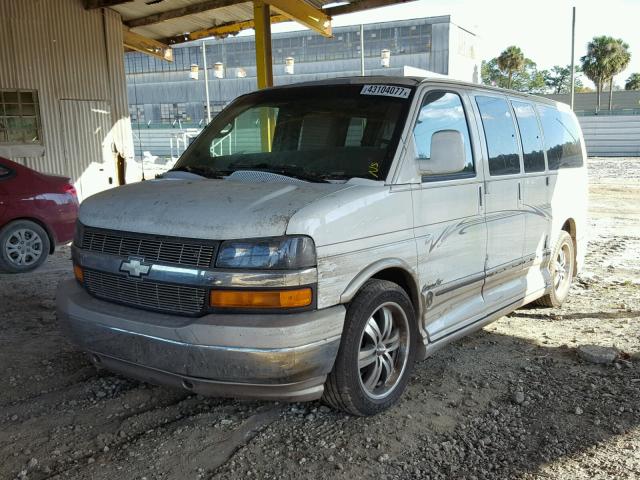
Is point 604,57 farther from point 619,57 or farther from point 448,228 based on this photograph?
point 448,228

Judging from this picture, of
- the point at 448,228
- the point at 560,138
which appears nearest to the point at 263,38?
the point at 560,138

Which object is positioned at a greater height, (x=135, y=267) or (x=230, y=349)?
(x=135, y=267)

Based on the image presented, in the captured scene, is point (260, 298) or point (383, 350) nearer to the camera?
point (260, 298)

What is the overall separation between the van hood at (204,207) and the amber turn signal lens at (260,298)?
287 mm

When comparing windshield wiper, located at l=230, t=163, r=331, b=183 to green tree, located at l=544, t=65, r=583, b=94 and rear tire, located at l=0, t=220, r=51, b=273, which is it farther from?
green tree, located at l=544, t=65, r=583, b=94

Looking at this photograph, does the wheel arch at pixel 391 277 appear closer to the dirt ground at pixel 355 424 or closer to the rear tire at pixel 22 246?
the dirt ground at pixel 355 424

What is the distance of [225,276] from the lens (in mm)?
3049

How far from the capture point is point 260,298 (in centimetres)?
306

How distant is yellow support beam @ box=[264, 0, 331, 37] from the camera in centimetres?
1200

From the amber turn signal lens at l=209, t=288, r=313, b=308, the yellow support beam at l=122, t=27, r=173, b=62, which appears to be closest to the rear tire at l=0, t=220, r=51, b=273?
the amber turn signal lens at l=209, t=288, r=313, b=308

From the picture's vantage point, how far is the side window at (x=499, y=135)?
464 centimetres

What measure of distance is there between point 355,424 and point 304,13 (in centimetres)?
1079

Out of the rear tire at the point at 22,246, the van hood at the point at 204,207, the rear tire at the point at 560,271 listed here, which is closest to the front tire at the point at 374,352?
the van hood at the point at 204,207

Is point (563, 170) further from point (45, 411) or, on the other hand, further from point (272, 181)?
point (45, 411)
